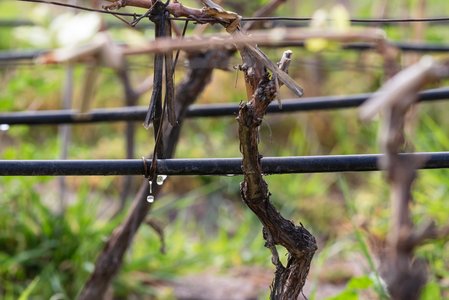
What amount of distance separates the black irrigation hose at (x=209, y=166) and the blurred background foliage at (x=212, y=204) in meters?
0.44

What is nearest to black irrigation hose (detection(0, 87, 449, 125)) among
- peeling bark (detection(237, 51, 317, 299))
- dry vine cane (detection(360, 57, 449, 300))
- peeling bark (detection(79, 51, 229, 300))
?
peeling bark (detection(79, 51, 229, 300))

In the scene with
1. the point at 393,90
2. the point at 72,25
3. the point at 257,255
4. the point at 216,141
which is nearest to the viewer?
the point at 393,90

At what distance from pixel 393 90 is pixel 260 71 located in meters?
0.46

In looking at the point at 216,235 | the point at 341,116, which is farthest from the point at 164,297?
the point at 341,116

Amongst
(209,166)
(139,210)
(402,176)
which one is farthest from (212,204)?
(402,176)

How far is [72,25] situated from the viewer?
848 mm

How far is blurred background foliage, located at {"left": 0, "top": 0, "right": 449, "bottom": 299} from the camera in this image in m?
2.92

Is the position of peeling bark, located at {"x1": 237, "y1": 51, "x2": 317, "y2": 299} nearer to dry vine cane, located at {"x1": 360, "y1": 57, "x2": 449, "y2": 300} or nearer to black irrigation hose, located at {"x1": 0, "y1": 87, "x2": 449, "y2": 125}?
dry vine cane, located at {"x1": 360, "y1": 57, "x2": 449, "y2": 300}

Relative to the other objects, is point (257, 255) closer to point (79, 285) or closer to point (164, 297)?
point (164, 297)

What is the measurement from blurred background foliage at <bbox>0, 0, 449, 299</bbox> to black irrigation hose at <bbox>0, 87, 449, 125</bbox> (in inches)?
5.1

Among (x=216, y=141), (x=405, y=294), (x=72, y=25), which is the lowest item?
(x=405, y=294)

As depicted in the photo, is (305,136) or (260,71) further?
(305,136)

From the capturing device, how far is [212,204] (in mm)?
4266

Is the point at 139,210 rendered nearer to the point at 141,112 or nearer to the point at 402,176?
the point at 141,112
